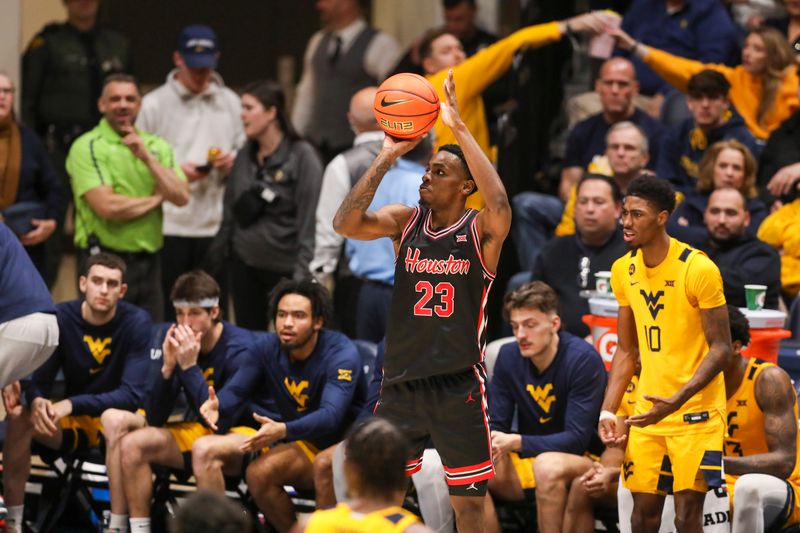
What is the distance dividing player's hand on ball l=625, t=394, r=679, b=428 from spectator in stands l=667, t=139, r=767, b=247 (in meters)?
2.32

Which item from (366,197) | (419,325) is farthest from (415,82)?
(419,325)

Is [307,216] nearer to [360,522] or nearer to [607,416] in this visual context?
[607,416]

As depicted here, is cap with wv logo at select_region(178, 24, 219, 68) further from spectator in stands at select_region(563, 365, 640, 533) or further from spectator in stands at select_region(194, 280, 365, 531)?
spectator in stands at select_region(563, 365, 640, 533)

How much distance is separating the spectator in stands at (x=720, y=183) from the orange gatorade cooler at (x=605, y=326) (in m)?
0.97

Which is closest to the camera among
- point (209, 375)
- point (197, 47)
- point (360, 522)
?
point (360, 522)

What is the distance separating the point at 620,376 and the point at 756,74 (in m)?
3.85

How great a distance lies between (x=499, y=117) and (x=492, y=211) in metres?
3.94

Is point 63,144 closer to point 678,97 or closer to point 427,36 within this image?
point 427,36

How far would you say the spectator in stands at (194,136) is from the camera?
957 centimetres

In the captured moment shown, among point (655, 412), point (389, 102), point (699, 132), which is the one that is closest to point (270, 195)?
point (699, 132)

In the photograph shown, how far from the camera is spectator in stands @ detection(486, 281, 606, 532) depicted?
677cm

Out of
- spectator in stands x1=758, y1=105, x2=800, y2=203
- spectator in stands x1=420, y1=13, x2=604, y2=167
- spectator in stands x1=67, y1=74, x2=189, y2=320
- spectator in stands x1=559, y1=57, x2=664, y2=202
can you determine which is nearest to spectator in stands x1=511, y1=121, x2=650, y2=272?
spectator in stands x1=559, y1=57, x2=664, y2=202

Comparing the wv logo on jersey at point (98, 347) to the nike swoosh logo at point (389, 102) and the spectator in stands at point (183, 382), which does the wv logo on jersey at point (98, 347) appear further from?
the nike swoosh logo at point (389, 102)

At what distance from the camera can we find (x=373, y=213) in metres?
6.09
